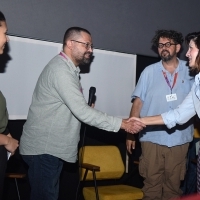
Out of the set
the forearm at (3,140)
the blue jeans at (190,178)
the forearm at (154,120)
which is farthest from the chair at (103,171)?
the forearm at (3,140)

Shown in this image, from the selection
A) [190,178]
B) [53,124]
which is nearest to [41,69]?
[53,124]

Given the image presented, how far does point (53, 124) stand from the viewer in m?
3.19

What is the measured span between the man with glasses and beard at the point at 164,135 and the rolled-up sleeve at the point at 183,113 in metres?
0.57

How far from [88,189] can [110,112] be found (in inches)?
41.0

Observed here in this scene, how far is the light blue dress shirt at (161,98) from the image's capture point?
4.11 meters

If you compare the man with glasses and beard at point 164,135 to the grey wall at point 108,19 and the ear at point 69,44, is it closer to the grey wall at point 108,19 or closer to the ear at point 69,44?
the grey wall at point 108,19

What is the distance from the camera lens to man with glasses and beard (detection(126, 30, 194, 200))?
4113mm

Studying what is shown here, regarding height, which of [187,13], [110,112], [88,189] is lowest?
[88,189]

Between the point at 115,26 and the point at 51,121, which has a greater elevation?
the point at 115,26

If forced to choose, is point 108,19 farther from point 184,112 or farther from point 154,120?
point 184,112

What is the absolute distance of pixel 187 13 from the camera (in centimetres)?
568

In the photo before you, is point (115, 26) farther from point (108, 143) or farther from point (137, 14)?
point (108, 143)

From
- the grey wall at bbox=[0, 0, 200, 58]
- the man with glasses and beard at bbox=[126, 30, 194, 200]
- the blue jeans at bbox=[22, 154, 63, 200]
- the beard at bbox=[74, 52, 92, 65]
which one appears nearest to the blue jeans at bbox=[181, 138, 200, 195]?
the man with glasses and beard at bbox=[126, 30, 194, 200]

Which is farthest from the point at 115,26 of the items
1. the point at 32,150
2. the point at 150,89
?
the point at 32,150
